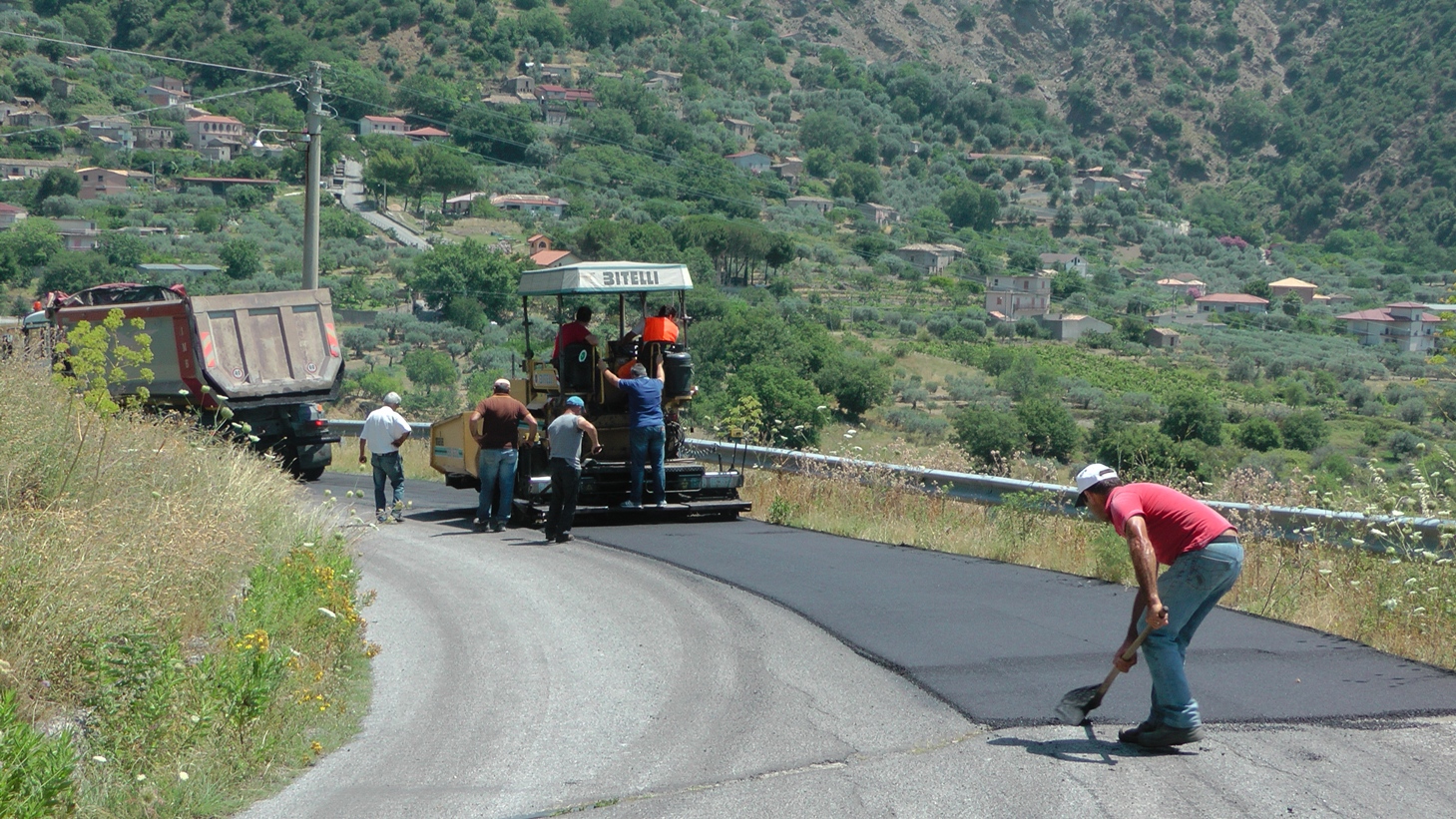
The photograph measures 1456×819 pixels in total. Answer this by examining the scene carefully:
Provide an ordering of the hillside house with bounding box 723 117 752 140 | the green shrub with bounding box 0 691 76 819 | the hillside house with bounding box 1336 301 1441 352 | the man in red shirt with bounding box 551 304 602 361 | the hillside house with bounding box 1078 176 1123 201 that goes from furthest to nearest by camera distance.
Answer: the hillside house with bounding box 723 117 752 140
the hillside house with bounding box 1078 176 1123 201
the hillside house with bounding box 1336 301 1441 352
the man in red shirt with bounding box 551 304 602 361
the green shrub with bounding box 0 691 76 819

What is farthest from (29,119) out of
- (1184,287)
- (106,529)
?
(106,529)

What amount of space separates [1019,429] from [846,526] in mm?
35196

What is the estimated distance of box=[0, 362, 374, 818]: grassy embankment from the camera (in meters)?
6.11

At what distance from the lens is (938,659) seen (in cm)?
845

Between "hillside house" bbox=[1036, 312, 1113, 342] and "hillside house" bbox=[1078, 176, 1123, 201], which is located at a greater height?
"hillside house" bbox=[1078, 176, 1123, 201]

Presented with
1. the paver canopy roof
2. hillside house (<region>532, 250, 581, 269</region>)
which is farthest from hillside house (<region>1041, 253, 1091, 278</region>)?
the paver canopy roof

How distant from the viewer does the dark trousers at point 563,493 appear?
13.9 meters

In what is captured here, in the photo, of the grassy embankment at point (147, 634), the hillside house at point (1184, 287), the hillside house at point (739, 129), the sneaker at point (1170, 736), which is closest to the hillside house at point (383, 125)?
the hillside house at point (739, 129)

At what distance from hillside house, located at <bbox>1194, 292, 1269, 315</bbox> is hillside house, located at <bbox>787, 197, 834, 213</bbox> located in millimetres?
37074

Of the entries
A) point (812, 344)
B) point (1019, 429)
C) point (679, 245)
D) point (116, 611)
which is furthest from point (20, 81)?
point (116, 611)

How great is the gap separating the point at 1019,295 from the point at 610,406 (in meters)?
82.3

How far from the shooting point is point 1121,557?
11.1 m

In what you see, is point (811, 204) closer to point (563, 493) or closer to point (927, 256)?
point (927, 256)

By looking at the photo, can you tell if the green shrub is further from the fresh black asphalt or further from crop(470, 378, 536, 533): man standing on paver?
crop(470, 378, 536, 533): man standing on paver
